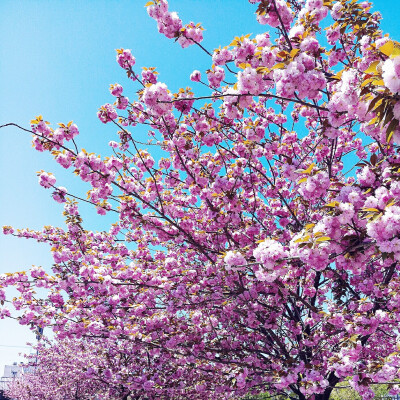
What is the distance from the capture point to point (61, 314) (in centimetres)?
767

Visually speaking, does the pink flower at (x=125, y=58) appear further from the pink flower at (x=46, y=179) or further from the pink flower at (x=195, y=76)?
the pink flower at (x=46, y=179)

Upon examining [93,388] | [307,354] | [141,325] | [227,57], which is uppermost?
[227,57]

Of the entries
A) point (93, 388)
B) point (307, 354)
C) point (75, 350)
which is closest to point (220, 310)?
point (307, 354)

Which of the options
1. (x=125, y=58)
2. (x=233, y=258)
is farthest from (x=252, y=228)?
(x=125, y=58)

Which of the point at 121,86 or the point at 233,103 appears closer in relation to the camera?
the point at 233,103

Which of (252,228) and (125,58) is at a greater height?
(125,58)

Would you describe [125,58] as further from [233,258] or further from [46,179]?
[233,258]

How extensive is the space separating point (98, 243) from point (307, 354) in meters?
6.38

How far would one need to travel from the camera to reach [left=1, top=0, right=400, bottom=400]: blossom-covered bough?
3.11m

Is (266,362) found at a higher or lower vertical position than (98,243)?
lower

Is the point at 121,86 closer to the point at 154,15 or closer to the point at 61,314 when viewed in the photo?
the point at 154,15

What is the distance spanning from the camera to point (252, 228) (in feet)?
20.7

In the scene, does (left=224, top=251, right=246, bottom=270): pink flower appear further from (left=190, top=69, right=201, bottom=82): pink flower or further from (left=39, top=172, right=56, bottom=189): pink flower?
(left=39, top=172, right=56, bottom=189): pink flower

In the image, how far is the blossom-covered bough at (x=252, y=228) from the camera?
10.2 ft
